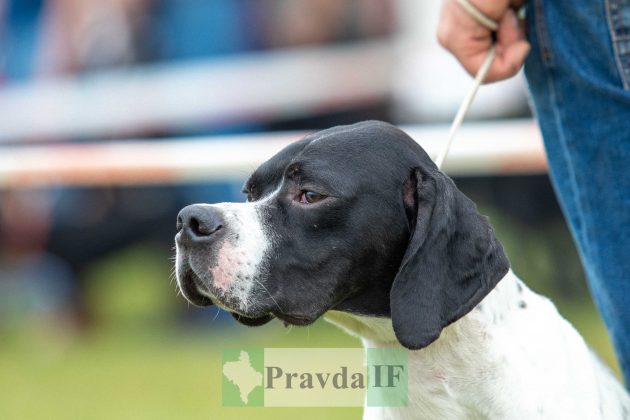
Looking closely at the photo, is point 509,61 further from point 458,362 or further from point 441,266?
point 458,362

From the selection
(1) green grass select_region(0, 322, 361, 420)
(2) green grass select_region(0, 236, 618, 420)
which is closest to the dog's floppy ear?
(2) green grass select_region(0, 236, 618, 420)

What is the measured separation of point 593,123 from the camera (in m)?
3.46

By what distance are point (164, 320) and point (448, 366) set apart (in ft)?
18.1

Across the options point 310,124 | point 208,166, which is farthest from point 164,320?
point 310,124

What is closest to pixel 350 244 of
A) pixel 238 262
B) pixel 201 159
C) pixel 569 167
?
pixel 238 262

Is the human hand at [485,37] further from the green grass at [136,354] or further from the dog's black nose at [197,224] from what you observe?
the green grass at [136,354]

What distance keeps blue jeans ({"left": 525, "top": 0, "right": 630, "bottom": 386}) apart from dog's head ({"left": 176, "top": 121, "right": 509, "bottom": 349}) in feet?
2.05

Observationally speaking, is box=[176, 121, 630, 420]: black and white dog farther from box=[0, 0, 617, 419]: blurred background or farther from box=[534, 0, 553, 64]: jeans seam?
box=[0, 0, 617, 419]: blurred background

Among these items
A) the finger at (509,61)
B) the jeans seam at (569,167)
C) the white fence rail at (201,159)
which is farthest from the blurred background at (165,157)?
the finger at (509,61)

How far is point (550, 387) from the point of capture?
3.07 meters

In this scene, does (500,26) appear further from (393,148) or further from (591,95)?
(393,148)

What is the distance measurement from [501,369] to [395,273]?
40 cm

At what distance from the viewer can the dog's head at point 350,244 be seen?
2.95 m

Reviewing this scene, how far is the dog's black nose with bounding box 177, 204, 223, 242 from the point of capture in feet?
9.56
